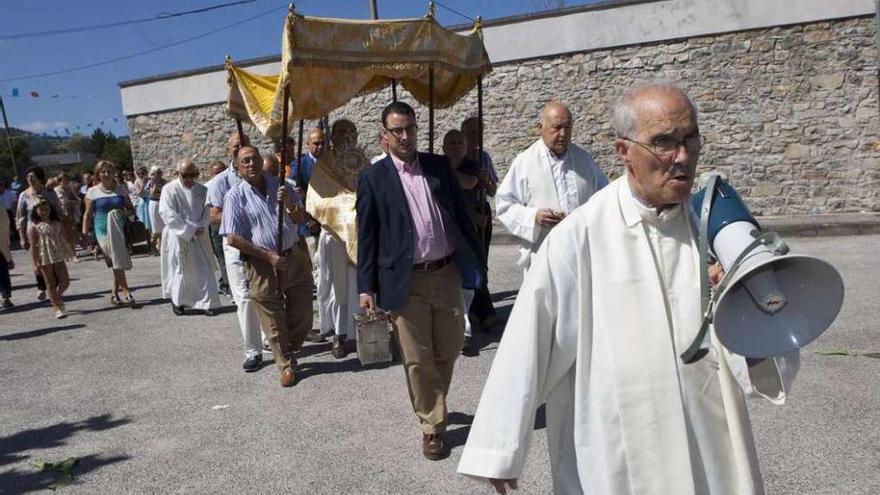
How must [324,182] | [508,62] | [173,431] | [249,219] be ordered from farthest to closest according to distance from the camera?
[508,62]
[324,182]
[249,219]
[173,431]

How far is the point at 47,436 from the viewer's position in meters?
5.33

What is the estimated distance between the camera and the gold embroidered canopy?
554 centimetres

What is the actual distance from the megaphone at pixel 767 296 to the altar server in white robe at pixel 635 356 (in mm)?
191

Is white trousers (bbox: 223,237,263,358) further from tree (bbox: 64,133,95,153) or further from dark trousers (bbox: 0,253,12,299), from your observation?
tree (bbox: 64,133,95,153)

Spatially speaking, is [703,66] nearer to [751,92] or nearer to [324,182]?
[751,92]

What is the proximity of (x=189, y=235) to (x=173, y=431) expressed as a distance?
4672mm

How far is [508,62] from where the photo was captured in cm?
1456

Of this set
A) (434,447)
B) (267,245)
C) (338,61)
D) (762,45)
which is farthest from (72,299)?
(762,45)

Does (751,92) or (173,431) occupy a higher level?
(751,92)

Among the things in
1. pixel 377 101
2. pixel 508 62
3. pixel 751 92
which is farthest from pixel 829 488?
pixel 377 101

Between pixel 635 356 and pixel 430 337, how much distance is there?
2458 mm

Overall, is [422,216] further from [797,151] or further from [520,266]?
[797,151]

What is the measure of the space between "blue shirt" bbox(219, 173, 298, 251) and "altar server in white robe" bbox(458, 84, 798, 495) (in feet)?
13.8

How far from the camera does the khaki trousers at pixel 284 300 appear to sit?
6133mm
